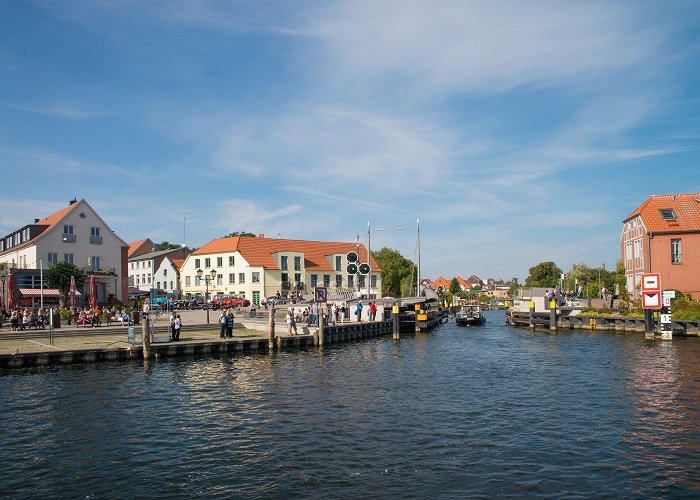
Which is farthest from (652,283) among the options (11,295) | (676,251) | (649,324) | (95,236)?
(95,236)

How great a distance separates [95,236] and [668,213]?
6329cm

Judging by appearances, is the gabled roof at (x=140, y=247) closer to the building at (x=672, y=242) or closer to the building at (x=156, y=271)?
the building at (x=156, y=271)

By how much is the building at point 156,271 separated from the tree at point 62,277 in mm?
30728

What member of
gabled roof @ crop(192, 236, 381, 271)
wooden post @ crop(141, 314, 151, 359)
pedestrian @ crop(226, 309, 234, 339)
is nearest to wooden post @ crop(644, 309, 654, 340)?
pedestrian @ crop(226, 309, 234, 339)

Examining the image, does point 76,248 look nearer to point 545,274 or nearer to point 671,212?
point 671,212

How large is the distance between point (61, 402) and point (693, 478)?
21925mm

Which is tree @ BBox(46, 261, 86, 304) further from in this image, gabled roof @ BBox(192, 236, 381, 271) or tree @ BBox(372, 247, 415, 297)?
tree @ BBox(372, 247, 415, 297)

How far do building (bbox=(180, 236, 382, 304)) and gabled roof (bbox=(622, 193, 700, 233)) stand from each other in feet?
115

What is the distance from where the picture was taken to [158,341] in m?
38.2

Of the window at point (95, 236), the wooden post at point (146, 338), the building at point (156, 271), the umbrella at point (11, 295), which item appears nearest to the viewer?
the wooden post at point (146, 338)

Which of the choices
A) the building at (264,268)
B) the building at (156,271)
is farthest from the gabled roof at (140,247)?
the building at (264,268)

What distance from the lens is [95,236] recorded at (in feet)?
228

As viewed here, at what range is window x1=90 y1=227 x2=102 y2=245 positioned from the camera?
69.3m

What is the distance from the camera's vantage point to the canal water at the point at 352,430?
1448 cm
